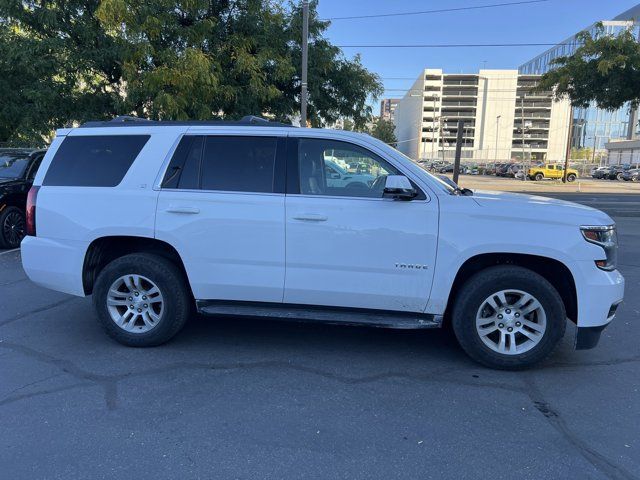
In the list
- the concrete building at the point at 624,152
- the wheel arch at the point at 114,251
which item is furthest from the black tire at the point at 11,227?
the concrete building at the point at 624,152

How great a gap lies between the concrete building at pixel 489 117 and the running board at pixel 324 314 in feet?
382

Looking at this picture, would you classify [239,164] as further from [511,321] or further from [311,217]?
[511,321]


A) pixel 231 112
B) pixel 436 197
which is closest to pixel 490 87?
pixel 231 112

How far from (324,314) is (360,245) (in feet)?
2.18

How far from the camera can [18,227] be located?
914cm

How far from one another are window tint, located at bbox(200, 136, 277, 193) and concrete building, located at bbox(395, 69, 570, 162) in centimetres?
11632

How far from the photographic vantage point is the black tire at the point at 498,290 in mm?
3996

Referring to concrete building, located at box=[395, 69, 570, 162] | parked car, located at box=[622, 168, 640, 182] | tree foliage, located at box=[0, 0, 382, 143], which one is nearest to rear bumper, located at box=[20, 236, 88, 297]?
tree foliage, located at box=[0, 0, 382, 143]

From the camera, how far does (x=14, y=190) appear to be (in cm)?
886

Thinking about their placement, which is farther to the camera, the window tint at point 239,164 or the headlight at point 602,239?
the window tint at point 239,164

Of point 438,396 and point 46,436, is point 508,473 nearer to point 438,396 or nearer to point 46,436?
point 438,396

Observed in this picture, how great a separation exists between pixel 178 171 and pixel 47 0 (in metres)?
9.41

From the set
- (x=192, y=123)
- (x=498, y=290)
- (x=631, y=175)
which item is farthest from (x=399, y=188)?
(x=631, y=175)

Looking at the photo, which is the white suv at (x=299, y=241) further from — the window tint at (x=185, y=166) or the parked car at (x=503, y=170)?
the parked car at (x=503, y=170)
